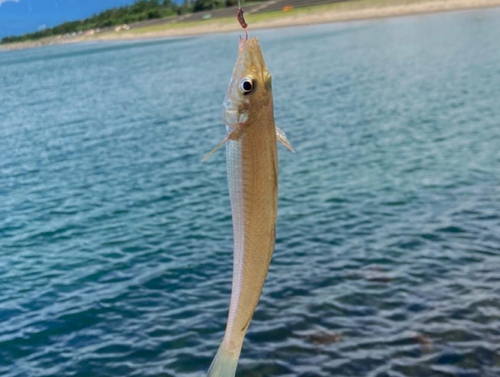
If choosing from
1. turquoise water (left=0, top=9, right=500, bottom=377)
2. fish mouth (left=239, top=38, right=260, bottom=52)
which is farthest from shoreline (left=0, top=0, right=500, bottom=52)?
fish mouth (left=239, top=38, right=260, bottom=52)

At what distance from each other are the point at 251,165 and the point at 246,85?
1.38 ft

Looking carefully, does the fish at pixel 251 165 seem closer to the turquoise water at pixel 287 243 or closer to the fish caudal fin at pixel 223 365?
the fish caudal fin at pixel 223 365

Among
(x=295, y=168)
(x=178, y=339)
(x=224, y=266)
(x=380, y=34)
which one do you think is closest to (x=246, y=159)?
(x=178, y=339)

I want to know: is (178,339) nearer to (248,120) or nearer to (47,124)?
(248,120)

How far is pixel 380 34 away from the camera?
87688 millimetres

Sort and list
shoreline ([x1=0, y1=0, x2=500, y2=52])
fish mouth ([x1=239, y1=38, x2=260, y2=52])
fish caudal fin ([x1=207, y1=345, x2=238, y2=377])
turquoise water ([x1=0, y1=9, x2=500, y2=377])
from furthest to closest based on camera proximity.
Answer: shoreline ([x1=0, y1=0, x2=500, y2=52]) → turquoise water ([x1=0, y1=9, x2=500, y2=377]) → fish caudal fin ([x1=207, y1=345, x2=238, y2=377]) → fish mouth ([x1=239, y1=38, x2=260, y2=52])

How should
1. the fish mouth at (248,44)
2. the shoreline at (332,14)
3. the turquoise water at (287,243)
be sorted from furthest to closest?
the shoreline at (332,14) < the turquoise water at (287,243) < the fish mouth at (248,44)

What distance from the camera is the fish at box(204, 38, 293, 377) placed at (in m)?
3.31

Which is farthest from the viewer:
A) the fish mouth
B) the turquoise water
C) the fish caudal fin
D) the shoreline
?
the shoreline

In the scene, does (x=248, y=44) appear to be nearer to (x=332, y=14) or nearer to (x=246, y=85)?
(x=246, y=85)

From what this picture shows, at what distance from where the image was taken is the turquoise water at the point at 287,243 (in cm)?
1295

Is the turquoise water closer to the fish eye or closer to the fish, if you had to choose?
the fish

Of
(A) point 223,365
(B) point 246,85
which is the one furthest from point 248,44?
(A) point 223,365

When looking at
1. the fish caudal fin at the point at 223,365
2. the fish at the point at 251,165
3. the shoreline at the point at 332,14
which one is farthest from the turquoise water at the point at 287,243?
the shoreline at the point at 332,14
